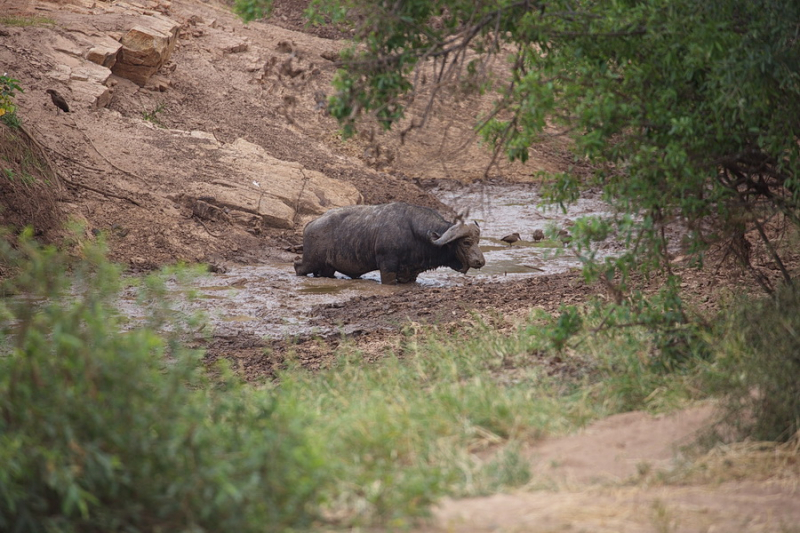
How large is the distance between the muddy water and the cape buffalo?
10.0 inches

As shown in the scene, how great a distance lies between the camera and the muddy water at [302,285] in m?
9.86

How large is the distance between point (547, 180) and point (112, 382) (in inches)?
158

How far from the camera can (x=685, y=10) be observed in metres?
5.39

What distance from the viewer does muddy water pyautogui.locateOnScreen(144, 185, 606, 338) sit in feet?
32.4

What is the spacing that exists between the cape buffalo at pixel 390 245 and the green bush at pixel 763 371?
21.6ft

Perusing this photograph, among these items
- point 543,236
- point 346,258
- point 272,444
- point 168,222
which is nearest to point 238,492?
point 272,444

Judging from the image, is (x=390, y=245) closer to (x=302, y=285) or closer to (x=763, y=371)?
(x=302, y=285)

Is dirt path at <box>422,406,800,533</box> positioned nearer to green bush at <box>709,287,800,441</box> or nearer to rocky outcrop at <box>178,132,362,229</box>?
green bush at <box>709,287,800,441</box>

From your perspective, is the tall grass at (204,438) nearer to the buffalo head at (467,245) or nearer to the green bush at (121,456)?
the green bush at (121,456)

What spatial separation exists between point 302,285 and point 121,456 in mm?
8987

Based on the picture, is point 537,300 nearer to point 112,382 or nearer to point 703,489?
point 703,489

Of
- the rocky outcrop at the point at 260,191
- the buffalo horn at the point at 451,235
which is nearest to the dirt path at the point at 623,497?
the buffalo horn at the point at 451,235

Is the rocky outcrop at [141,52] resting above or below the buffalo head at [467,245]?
above

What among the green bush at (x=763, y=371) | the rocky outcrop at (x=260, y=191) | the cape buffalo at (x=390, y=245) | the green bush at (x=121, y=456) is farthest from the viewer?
the rocky outcrop at (x=260, y=191)
